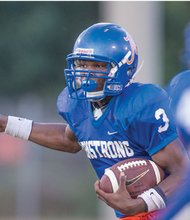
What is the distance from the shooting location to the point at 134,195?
4367 millimetres

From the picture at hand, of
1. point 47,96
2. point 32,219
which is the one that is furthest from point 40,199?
point 47,96

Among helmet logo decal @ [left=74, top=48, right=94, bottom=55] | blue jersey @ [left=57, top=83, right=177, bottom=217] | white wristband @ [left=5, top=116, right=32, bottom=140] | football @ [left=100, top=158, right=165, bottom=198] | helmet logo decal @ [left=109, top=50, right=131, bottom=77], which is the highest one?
helmet logo decal @ [left=74, top=48, right=94, bottom=55]

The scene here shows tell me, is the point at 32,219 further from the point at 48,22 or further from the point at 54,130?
the point at 54,130

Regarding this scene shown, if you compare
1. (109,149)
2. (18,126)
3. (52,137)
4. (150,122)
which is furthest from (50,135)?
(150,122)

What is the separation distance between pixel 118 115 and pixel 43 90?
6.85 metres

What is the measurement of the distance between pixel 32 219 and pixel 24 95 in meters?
1.86

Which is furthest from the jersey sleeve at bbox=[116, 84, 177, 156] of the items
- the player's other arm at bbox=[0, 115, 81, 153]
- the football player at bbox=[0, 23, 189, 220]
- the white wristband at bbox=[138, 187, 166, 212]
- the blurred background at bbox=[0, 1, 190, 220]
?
the blurred background at bbox=[0, 1, 190, 220]

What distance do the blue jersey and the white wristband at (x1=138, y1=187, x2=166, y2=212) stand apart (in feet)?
0.55

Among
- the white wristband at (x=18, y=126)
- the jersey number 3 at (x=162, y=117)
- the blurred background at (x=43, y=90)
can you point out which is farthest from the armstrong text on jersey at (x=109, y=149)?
the blurred background at (x=43, y=90)

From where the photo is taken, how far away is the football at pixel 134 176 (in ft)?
14.2

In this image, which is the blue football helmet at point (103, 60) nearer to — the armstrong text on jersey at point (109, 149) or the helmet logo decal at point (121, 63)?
the helmet logo decal at point (121, 63)

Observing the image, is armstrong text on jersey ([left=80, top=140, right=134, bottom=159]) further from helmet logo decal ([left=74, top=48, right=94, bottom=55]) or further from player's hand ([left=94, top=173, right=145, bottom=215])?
helmet logo decal ([left=74, top=48, right=94, bottom=55])

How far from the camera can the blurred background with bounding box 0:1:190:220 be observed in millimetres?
10195

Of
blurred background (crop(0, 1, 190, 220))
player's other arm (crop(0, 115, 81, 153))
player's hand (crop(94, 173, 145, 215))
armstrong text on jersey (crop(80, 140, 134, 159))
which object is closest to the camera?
player's hand (crop(94, 173, 145, 215))
